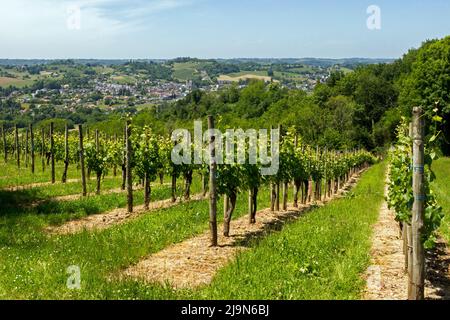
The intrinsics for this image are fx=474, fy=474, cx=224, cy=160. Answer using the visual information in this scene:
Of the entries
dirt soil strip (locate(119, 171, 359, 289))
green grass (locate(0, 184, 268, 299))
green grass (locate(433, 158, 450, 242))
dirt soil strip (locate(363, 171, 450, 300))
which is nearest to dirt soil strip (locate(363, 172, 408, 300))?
dirt soil strip (locate(363, 171, 450, 300))

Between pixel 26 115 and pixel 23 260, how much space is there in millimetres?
174460

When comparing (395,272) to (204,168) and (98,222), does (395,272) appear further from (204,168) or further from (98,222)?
(98,222)

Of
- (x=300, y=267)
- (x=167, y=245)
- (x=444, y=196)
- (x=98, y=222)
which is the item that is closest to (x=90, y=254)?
(x=167, y=245)

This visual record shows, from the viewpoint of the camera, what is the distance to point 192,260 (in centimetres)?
1131

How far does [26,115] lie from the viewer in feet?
560

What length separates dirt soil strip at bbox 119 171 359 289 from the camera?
31.9ft

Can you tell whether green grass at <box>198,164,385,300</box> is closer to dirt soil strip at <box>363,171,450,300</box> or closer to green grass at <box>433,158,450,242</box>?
dirt soil strip at <box>363,171,450,300</box>

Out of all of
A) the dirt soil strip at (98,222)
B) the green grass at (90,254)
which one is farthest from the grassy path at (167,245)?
the dirt soil strip at (98,222)

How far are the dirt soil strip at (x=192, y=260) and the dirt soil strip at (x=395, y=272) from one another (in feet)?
10.6

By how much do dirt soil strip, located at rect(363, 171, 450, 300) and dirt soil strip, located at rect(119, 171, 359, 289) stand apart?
3221 millimetres

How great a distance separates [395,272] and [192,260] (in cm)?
464

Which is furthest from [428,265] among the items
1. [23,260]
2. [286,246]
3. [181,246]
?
[23,260]

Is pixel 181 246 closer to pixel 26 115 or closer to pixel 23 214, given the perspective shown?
pixel 23 214

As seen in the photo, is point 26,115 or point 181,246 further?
point 26,115
